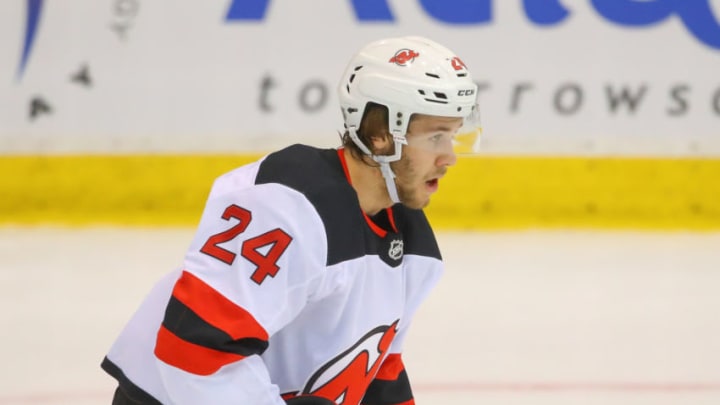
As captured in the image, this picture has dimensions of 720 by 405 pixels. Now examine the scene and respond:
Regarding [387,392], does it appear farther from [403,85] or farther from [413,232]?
[403,85]

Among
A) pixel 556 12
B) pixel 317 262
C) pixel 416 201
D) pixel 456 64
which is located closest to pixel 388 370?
pixel 416 201

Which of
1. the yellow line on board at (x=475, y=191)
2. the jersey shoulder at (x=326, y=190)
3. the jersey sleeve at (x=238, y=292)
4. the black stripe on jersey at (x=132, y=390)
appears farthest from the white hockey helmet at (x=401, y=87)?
the yellow line on board at (x=475, y=191)

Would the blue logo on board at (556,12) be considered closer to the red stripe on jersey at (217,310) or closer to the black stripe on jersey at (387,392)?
the black stripe on jersey at (387,392)

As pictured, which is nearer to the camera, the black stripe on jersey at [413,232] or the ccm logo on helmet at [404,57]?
the ccm logo on helmet at [404,57]

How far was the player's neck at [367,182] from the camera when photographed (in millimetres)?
1980

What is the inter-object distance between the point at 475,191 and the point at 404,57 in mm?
3678

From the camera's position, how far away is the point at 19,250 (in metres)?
5.01

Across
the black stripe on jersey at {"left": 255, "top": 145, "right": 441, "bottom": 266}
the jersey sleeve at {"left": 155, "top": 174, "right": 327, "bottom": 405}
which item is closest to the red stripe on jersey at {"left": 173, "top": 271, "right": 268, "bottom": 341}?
the jersey sleeve at {"left": 155, "top": 174, "right": 327, "bottom": 405}

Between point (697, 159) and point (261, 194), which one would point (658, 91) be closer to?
point (697, 159)

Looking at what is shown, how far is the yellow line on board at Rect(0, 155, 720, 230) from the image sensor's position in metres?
5.49

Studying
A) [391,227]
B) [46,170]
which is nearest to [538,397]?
[391,227]

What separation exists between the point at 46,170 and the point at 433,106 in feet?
12.9

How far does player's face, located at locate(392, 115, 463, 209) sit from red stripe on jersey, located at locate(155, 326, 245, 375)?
445 mm

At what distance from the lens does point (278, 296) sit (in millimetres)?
1761
